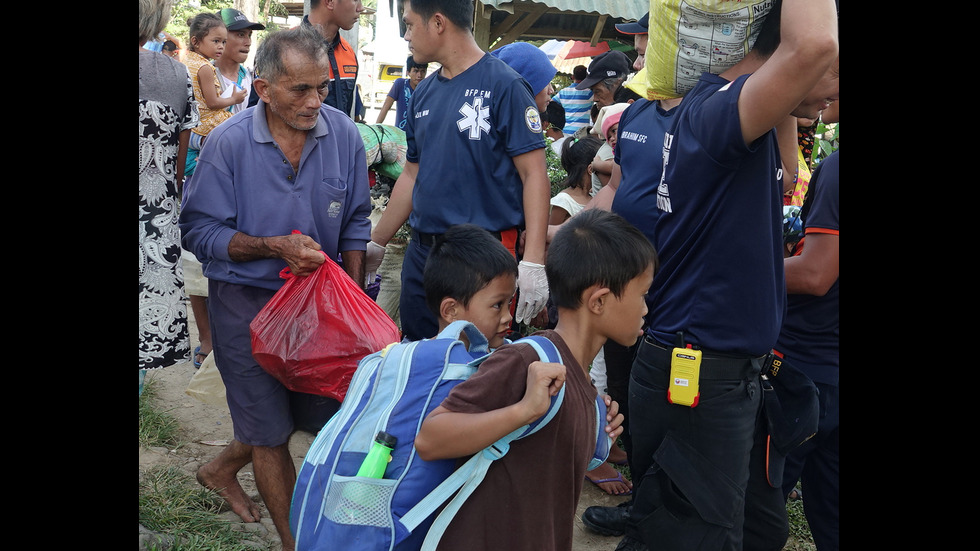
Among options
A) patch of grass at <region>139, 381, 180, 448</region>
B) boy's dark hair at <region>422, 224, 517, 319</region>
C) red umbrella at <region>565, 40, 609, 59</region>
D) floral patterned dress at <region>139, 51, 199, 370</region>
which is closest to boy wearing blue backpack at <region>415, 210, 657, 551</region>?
boy's dark hair at <region>422, 224, 517, 319</region>

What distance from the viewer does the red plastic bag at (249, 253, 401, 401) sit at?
2699 mm

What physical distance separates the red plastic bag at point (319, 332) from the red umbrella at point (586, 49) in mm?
8204

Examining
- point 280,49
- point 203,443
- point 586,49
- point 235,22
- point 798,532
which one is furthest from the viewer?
point 586,49

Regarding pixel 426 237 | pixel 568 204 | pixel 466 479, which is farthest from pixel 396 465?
pixel 568 204

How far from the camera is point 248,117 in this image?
9.98 ft

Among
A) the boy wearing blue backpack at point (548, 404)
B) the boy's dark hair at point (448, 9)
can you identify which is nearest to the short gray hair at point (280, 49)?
the boy's dark hair at point (448, 9)

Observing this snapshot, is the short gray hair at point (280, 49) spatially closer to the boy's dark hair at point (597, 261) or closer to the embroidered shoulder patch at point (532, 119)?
the embroidered shoulder patch at point (532, 119)

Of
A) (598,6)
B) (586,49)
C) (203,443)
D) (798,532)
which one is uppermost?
(598,6)

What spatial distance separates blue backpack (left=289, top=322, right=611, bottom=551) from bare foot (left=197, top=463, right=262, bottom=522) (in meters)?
1.66

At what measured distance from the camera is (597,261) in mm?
1958

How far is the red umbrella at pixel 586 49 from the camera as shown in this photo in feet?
33.7

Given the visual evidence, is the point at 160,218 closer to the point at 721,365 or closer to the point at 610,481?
the point at 721,365

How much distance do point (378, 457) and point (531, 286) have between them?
1442mm

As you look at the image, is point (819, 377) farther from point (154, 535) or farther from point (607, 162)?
point (154, 535)
